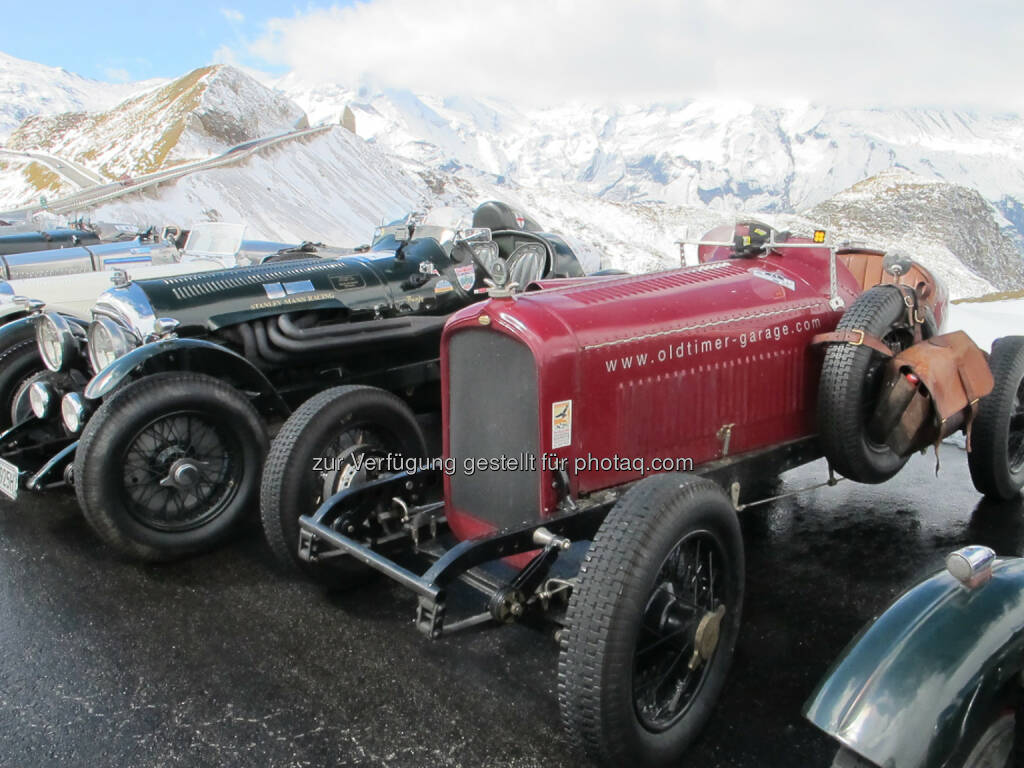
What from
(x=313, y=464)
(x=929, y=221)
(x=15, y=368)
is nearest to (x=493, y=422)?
(x=313, y=464)

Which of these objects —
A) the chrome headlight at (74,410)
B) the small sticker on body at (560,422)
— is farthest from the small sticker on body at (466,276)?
the small sticker on body at (560,422)

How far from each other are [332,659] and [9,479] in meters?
2.53

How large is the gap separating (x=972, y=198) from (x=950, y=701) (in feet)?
414

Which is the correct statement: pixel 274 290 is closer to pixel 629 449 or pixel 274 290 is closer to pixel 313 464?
pixel 313 464

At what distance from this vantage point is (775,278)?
411 cm

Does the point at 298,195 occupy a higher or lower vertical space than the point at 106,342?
higher

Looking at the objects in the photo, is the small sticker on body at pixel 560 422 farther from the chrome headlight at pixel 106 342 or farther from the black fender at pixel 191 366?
the chrome headlight at pixel 106 342

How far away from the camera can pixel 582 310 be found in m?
3.29

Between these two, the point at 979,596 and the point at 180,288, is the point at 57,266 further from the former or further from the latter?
the point at 979,596

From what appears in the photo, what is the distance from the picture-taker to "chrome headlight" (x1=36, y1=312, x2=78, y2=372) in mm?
5113

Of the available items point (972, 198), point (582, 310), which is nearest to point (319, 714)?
point (582, 310)

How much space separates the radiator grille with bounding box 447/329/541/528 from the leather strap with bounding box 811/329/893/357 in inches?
67.5

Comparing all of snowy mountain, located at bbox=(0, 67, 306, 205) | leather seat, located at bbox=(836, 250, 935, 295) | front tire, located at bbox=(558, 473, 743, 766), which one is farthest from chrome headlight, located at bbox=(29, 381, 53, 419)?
snowy mountain, located at bbox=(0, 67, 306, 205)

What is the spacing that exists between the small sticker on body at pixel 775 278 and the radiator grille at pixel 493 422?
1.68 m
